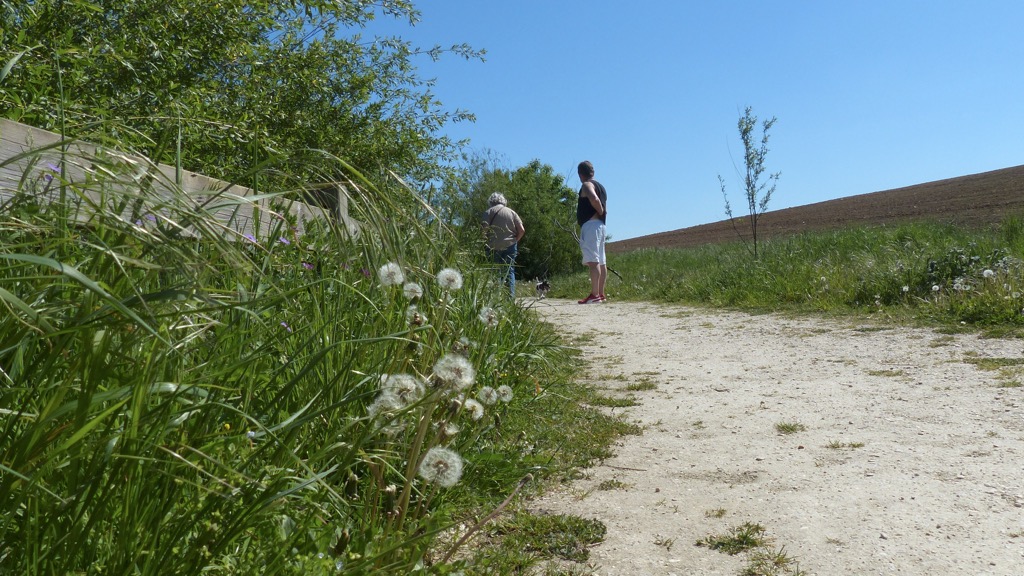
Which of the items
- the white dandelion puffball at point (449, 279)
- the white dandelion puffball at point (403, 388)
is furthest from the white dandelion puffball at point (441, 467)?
the white dandelion puffball at point (449, 279)

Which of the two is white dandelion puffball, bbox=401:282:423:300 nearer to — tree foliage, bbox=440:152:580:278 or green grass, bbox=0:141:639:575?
green grass, bbox=0:141:639:575

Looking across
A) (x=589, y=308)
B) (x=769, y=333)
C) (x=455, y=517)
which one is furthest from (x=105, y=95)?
(x=589, y=308)

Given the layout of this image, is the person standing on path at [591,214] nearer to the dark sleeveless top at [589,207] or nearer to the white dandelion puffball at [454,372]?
the dark sleeveless top at [589,207]

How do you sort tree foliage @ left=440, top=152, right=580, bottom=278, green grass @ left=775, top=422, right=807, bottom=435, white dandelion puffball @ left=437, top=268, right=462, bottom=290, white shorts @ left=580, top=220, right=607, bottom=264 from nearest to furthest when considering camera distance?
white dandelion puffball @ left=437, top=268, right=462, bottom=290
green grass @ left=775, top=422, right=807, bottom=435
white shorts @ left=580, top=220, right=607, bottom=264
tree foliage @ left=440, top=152, right=580, bottom=278

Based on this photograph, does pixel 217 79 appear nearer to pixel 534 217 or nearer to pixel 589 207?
pixel 589 207

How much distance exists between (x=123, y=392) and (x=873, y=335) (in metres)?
6.51

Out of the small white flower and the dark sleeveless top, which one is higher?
the dark sleeveless top

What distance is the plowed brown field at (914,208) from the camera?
24188 millimetres

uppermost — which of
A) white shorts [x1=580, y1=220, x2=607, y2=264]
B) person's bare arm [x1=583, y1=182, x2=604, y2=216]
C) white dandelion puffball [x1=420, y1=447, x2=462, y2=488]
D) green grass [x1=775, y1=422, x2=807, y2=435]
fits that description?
person's bare arm [x1=583, y1=182, x2=604, y2=216]

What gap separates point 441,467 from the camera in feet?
5.26

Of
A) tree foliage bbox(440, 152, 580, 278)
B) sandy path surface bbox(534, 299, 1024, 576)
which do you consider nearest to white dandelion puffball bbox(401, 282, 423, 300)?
sandy path surface bbox(534, 299, 1024, 576)

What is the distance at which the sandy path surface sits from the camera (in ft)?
7.47

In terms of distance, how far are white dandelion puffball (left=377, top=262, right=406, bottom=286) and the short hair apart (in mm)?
9054

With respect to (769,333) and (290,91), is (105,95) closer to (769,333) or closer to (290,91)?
(290,91)
